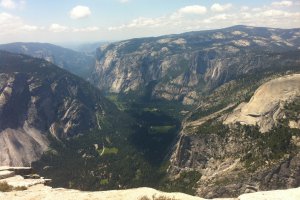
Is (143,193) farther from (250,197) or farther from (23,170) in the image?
(23,170)

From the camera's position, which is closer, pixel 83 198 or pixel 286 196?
pixel 286 196

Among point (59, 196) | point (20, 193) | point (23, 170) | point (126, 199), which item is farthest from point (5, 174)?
point (126, 199)

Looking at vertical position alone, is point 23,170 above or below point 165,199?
below

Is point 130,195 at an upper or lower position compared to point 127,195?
upper

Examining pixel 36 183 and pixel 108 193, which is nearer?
pixel 108 193

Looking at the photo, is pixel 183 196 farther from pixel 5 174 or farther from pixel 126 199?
pixel 5 174

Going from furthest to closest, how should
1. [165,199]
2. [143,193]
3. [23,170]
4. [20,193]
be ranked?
[23,170] → [20,193] → [143,193] → [165,199]

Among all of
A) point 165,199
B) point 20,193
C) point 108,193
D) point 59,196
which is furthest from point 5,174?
point 165,199

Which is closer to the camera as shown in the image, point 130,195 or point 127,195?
point 130,195

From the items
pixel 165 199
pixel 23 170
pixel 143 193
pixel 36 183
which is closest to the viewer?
Result: pixel 165 199
